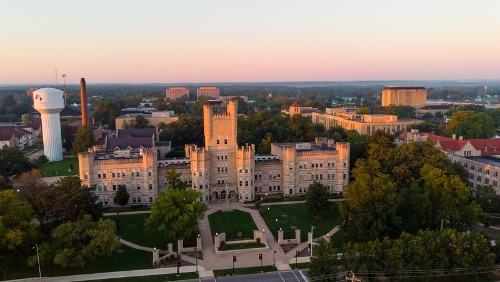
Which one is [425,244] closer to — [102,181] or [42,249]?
[42,249]

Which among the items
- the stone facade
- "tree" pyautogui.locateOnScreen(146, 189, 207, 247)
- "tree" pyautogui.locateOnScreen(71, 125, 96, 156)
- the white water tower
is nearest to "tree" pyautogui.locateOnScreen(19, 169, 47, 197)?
the stone facade

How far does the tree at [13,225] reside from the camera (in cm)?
4525

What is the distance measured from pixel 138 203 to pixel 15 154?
3287 centimetres

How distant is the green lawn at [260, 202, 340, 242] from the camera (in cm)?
6126

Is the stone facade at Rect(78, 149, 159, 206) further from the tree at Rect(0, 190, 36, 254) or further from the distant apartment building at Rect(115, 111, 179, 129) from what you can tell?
the distant apartment building at Rect(115, 111, 179, 129)

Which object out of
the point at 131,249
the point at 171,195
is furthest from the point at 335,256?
the point at 131,249

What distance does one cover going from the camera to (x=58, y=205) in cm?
5397

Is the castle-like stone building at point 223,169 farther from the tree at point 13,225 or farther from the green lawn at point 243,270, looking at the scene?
the green lawn at point 243,270

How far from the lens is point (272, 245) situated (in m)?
56.7

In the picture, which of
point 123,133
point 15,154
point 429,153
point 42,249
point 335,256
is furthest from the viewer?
point 123,133

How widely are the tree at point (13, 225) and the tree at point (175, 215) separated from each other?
14.4 meters

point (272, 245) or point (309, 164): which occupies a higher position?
point (309, 164)

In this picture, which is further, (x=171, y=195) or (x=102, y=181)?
(x=102, y=181)

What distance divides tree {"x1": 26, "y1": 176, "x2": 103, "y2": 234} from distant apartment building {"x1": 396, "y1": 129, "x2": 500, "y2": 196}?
6705cm
